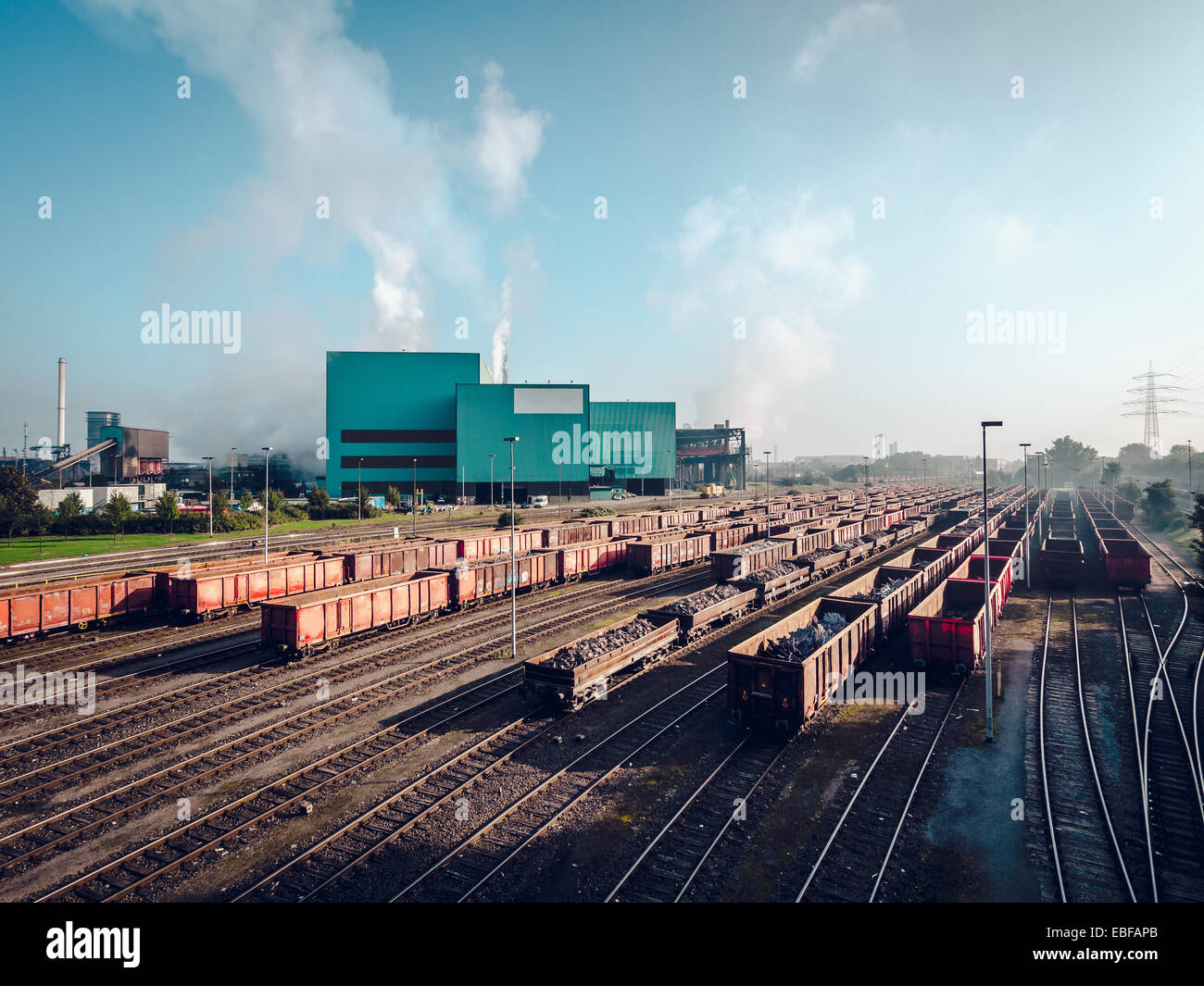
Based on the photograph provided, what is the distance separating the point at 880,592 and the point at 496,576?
18.1 m

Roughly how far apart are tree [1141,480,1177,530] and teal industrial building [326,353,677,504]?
7250 centimetres

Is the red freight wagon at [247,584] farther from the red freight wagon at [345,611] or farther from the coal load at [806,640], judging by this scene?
the coal load at [806,640]

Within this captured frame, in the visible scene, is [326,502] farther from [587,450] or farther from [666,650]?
[666,650]

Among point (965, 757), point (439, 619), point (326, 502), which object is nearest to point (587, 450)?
point (326, 502)

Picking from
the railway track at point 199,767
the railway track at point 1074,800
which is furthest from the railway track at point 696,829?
the railway track at point 199,767

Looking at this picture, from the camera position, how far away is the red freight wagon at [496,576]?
29969mm

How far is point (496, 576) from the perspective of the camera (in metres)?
32.4

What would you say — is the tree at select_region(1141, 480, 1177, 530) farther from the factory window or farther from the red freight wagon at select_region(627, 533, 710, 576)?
the factory window

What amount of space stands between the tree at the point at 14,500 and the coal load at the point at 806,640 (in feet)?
192

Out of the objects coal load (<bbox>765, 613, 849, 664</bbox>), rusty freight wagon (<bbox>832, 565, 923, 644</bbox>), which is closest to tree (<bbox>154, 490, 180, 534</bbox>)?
rusty freight wagon (<bbox>832, 565, 923, 644</bbox>)

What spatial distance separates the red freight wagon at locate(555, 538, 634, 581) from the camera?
1449 inches

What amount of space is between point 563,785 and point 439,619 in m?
16.2

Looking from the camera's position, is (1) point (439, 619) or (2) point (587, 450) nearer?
(1) point (439, 619)

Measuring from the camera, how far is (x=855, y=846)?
12.0 metres
